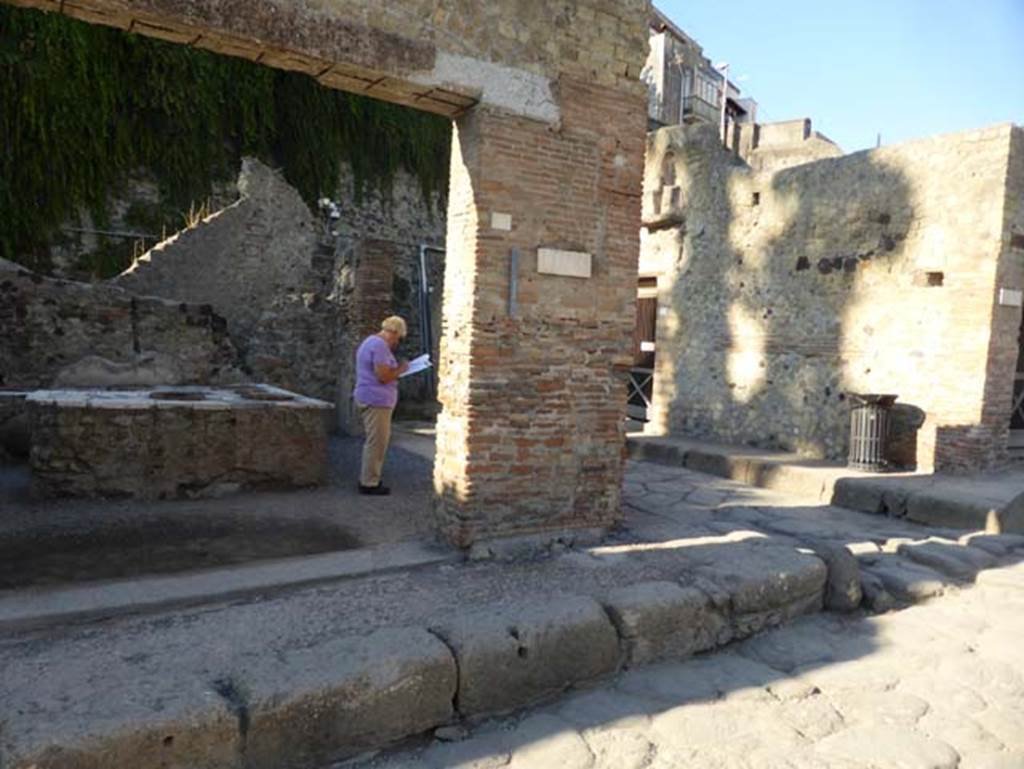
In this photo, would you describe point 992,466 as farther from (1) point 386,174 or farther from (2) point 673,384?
(1) point 386,174

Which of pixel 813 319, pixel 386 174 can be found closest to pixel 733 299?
pixel 813 319

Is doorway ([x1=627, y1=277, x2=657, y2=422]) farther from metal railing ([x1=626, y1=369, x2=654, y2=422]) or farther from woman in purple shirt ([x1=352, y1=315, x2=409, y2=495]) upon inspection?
woman in purple shirt ([x1=352, y1=315, x2=409, y2=495])

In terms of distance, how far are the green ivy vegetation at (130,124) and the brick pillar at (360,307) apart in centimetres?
682

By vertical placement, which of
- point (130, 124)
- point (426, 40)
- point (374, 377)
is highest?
point (130, 124)

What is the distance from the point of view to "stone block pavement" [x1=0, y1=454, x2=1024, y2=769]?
2488 mm

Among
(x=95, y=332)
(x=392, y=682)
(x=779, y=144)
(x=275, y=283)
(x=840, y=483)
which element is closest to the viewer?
(x=392, y=682)

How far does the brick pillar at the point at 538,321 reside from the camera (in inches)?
169

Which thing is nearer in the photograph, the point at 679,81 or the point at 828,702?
the point at 828,702

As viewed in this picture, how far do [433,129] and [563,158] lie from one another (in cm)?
1546

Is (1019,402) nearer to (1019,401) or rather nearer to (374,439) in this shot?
(1019,401)

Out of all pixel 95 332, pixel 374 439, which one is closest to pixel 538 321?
pixel 374 439

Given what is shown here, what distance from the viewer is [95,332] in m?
7.84

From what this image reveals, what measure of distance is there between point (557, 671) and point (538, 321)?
2.13m

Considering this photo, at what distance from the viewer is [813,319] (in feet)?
28.2
